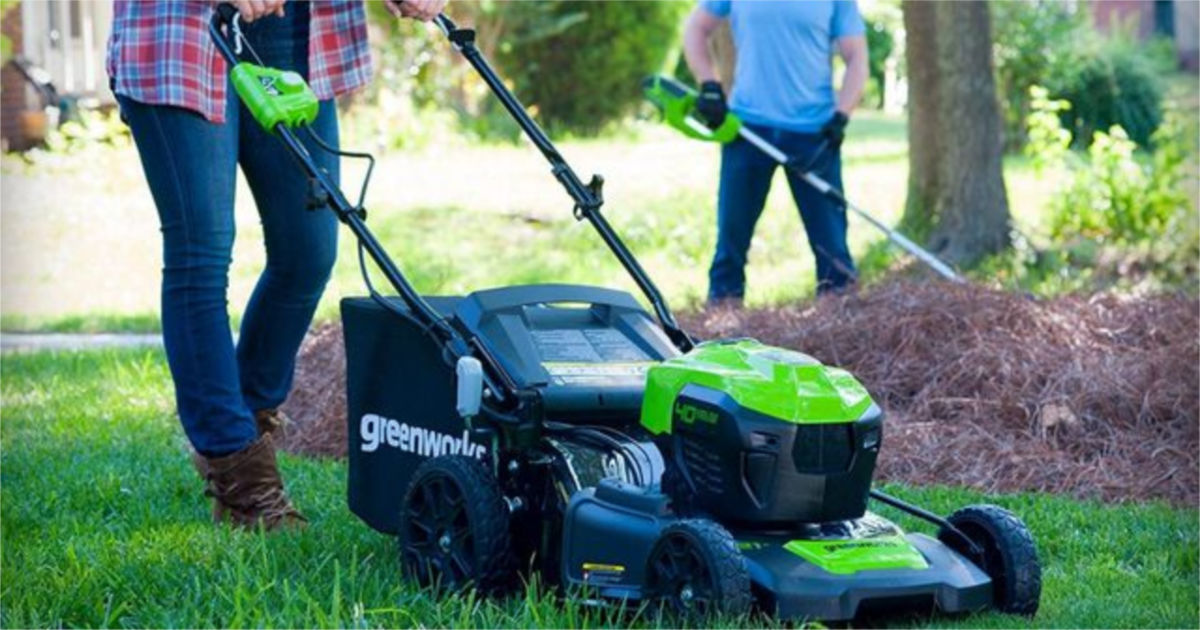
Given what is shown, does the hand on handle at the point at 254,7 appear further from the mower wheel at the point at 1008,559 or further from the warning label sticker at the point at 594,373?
the mower wheel at the point at 1008,559

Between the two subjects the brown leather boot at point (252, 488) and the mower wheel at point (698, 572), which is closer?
the mower wheel at point (698, 572)

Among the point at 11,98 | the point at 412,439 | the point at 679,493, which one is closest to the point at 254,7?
the point at 412,439

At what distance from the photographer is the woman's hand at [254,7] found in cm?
347

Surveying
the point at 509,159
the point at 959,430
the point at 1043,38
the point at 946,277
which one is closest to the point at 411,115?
the point at 509,159

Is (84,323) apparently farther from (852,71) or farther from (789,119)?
(852,71)

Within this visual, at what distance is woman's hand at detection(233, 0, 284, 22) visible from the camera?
347 centimetres

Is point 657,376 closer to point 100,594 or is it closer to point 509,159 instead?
point 100,594

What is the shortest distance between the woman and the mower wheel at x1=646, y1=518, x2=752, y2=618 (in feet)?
3.43

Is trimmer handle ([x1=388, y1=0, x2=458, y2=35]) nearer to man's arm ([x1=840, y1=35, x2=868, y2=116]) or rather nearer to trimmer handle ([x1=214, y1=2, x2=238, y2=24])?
trimmer handle ([x1=214, y1=2, x2=238, y2=24])

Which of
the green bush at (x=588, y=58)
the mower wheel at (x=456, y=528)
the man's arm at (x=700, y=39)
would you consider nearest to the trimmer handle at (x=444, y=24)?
the mower wheel at (x=456, y=528)

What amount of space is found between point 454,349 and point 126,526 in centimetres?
92

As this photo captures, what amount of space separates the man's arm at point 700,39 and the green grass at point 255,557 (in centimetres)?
267

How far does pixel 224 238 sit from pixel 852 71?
3.56m

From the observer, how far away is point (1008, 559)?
3.10 metres
